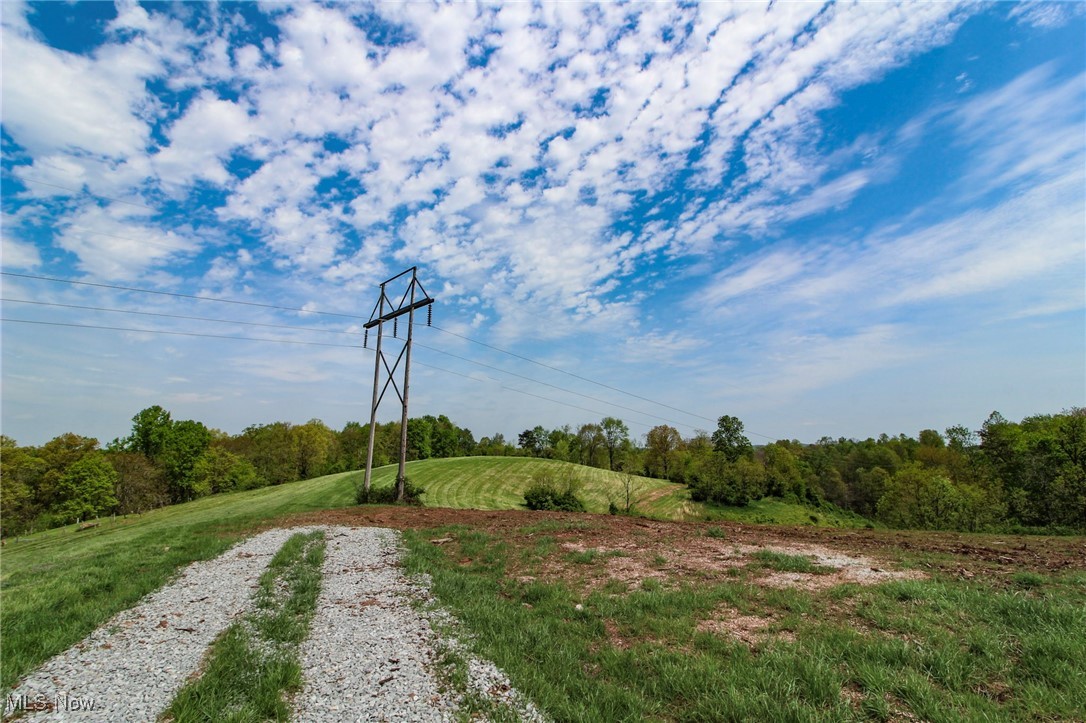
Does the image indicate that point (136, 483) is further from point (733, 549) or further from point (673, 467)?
point (673, 467)

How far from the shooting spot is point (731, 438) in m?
86.9

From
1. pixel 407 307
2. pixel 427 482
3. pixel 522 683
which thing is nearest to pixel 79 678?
pixel 522 683

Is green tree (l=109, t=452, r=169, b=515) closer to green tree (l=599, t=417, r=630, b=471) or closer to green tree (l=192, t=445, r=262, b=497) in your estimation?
green tree (l=192, t=445, r=262, b=497)

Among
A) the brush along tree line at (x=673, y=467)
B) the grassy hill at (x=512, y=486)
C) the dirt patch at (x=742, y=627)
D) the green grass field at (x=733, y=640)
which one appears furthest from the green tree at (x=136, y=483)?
the dirt patch at (x=742, y=627)

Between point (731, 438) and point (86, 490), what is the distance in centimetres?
9934

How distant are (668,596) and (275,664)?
6351mm

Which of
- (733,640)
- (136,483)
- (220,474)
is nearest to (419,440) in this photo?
(220,474)

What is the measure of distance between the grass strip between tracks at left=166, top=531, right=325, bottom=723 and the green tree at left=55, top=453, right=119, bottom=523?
65.6 meters

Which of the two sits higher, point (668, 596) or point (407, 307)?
point (407, 307)

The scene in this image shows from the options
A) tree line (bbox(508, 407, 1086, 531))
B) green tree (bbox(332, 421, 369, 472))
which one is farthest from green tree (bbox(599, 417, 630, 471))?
green tree (bbox(332, 421, 369, 472))

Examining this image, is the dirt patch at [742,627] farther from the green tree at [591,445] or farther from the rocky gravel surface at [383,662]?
the green tree at [591,445]

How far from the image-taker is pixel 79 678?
541cm

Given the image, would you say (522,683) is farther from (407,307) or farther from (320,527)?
(407,307)

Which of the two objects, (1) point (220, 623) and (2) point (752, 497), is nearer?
(1) point (220, 623)
